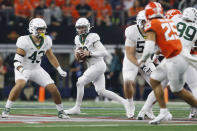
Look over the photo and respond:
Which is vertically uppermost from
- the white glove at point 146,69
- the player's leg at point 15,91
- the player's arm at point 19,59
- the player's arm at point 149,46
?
the player's arm at point 149,46

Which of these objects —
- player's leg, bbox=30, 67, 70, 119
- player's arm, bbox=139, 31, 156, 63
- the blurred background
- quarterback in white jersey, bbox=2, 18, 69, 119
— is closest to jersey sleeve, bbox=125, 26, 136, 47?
quarterback in white jersey, bbox=2, 18, 69, 119

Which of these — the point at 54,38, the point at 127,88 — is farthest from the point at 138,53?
the point at 54,38

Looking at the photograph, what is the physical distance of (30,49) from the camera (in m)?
11.1

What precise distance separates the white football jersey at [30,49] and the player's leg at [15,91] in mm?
274

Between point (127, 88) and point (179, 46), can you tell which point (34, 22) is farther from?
point (179, 46)

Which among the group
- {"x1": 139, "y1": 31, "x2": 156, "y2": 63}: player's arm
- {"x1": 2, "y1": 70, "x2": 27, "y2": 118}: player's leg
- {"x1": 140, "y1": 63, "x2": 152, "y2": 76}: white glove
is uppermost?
{"x1": 139, "y1": 31, "x2": 156, "y2": 63}: player's arm

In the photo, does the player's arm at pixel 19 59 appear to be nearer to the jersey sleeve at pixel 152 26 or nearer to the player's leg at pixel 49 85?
the player's leg at pixel 49 85

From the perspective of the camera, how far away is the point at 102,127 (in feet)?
29.8

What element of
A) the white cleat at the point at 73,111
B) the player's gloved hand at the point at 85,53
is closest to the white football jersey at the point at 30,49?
the player's gloved hand at the point at 85,53

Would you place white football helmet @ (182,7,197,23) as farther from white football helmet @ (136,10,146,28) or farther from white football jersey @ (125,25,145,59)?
white football jersey @ (125,25,145,59)

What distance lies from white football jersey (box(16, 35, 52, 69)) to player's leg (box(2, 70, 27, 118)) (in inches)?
10.8

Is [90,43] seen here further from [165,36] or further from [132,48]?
[165,36]

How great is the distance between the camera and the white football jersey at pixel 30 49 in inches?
436

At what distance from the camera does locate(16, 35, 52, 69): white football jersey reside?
36.3 feet
